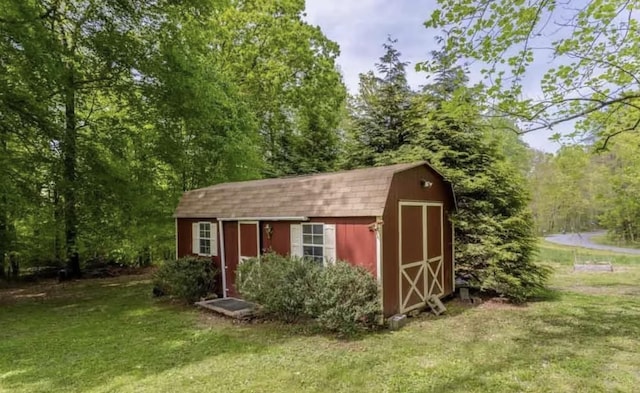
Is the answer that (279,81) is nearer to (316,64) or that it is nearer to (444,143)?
(316,64)

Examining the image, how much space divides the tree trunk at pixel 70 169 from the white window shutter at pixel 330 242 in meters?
7.89

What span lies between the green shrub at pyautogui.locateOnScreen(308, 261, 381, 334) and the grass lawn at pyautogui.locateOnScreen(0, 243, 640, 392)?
33 cm

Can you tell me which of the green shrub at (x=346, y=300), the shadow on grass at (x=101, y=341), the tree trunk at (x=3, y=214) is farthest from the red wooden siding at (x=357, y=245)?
the tree trunk at (x=3, y=214)

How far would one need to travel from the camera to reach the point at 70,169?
36.3 ft

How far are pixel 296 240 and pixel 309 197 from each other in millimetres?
1010

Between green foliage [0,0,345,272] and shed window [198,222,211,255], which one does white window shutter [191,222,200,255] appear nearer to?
shed window [198,222,211,255]

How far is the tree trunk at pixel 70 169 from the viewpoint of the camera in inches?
413

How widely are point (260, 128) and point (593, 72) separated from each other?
17179 mm

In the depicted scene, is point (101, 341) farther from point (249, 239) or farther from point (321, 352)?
point (321, 352)

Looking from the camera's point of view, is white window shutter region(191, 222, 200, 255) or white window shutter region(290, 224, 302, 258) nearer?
white window shutter region(290, 224, 302, 258)

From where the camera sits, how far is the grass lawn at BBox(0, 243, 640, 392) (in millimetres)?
4805

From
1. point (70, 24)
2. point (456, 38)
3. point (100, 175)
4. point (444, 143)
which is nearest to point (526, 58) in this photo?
point (456, 38)

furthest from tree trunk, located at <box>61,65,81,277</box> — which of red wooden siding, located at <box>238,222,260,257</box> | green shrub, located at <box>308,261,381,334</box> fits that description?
green shrub, located at <box>308,261,381,334</box>

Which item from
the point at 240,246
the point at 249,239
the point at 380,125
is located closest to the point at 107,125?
the point at 240,246
